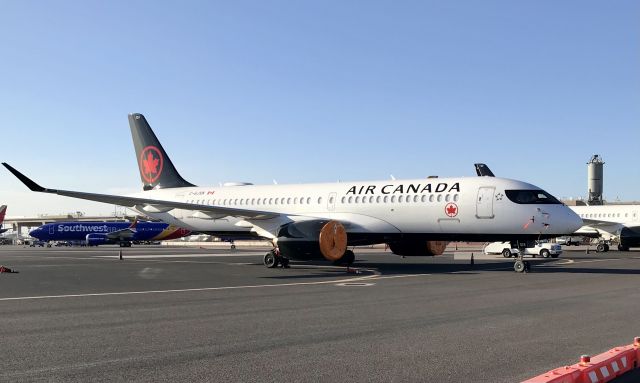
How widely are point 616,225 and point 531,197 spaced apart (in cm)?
3774

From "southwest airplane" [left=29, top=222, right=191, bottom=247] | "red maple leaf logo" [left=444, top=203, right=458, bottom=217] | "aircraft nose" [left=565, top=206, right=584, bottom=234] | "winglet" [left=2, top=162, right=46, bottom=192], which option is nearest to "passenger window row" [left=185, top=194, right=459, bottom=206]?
"red maple leaf logo" [left=444, top=203, right=458, bottom=217]

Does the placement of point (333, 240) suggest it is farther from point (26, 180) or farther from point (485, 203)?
point (26, 180)

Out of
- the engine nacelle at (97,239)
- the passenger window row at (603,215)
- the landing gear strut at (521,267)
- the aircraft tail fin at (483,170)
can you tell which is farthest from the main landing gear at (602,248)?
the engine nacelle at (97,239)

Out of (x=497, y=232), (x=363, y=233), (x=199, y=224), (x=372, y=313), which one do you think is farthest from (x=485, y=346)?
(x=199, y=224)

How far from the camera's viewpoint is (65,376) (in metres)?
7.34

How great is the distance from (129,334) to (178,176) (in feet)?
97.0

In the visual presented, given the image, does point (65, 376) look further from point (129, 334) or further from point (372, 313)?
point (372, 313)

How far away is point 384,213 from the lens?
27844mm

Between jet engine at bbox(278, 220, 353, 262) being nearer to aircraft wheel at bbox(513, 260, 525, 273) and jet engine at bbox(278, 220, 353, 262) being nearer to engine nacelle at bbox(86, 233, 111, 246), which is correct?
aircraft wheel at bbox(513, 260, 525, 273)

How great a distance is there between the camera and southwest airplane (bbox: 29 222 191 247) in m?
91.1

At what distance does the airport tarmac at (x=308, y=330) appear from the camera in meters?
7.74

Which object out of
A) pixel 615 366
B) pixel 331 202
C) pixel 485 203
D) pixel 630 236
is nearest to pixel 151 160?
pixel 331 202

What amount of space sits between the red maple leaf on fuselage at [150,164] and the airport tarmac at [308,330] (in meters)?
19.2

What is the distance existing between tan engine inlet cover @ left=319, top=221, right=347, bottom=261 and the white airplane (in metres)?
37.1
